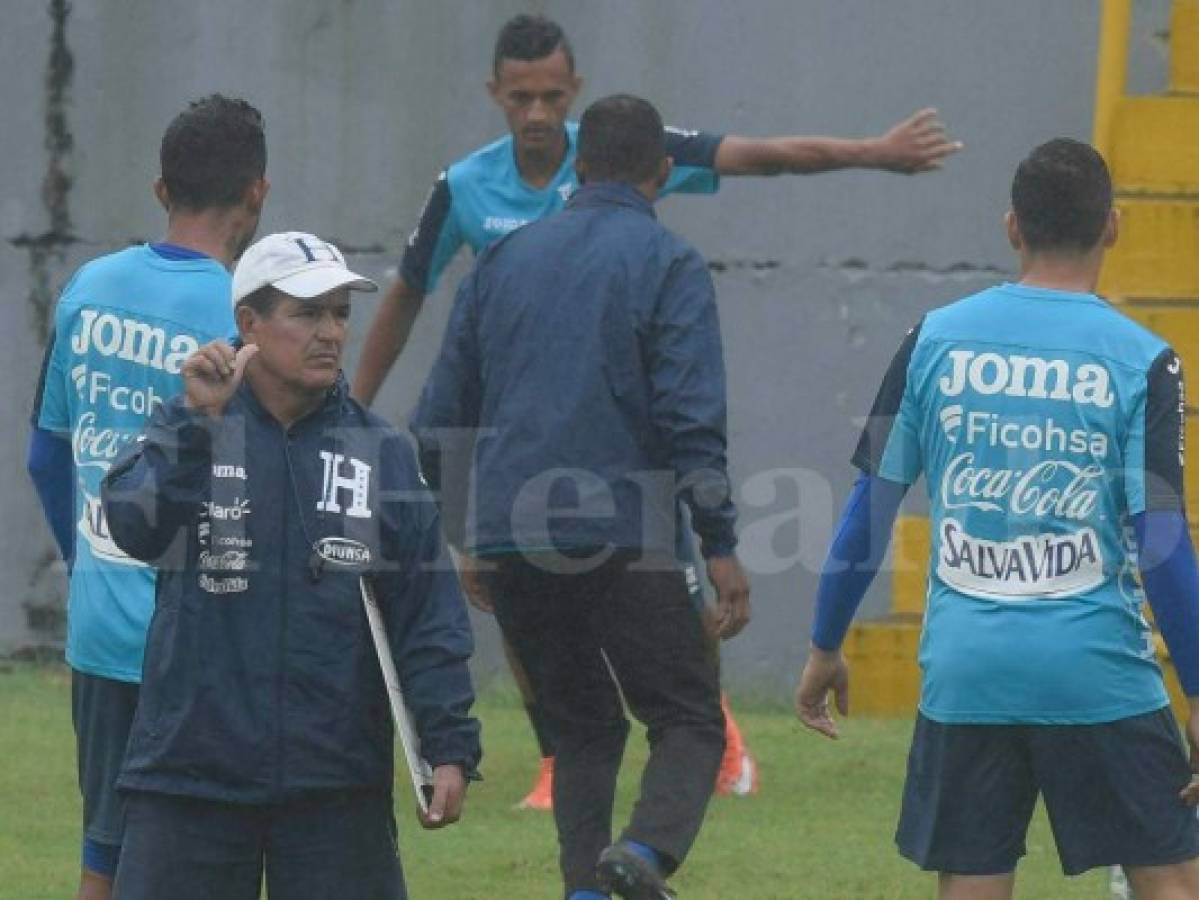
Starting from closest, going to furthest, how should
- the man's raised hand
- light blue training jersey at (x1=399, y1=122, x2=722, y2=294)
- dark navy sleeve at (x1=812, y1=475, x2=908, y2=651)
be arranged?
the man's raised hand
dark navy sleeve at (x1=812, y1=475, x2=908, y2=651)
light blue training jersey at (x1=399, y1=122, x2=722, y2=294)

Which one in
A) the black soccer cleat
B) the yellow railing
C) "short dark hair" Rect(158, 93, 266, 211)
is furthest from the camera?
the yellow railing

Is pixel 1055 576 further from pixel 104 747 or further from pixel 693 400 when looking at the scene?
pixel 104 747

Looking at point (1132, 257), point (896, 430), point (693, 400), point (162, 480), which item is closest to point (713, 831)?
point (693, 400)

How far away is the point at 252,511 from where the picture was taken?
5203 millimetres

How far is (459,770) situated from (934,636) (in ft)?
3.49

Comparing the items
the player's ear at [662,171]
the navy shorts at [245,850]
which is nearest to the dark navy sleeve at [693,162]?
the player's ear at [662,171]

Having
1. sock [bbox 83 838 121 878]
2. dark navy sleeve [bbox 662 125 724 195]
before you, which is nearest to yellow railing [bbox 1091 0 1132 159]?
dark navy sleeve [bbox 662 125 724 195]

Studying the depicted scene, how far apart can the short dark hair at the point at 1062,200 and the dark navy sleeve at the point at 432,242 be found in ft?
10.8

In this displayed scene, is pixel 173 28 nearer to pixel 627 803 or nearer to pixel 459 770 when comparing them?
pixel 627 803

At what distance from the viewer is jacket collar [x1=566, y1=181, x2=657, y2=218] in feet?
23.0

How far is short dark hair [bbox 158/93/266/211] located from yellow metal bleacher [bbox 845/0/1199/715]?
4763 mm

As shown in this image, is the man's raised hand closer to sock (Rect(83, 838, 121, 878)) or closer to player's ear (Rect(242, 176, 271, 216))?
player's ear (Rect(242, 176, 271, 216))

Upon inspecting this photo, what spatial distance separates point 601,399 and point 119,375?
1199 mm

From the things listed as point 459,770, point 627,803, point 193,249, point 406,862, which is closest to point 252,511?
point 459,770
